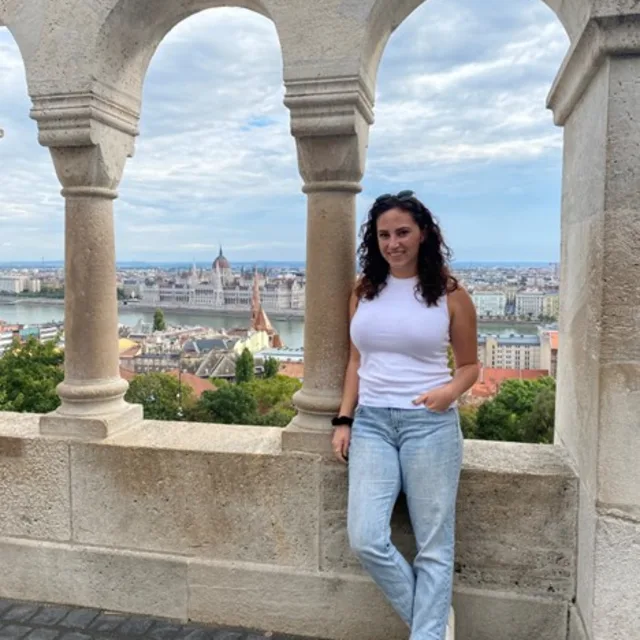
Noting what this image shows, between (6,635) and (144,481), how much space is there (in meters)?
0.69

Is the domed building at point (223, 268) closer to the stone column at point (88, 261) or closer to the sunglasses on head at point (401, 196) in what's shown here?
the stone column at point (88, 261)

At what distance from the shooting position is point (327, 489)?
228 cm

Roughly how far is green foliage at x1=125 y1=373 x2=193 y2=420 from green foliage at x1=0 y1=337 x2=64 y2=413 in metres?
1.58

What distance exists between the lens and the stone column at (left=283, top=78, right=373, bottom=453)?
2.11 m

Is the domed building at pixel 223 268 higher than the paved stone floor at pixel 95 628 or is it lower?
higher

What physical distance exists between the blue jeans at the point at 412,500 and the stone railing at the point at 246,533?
32 cm

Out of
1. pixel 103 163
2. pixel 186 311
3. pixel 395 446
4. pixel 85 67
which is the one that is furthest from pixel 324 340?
pixel 186 311

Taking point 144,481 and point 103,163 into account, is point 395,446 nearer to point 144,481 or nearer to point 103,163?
point 144,481

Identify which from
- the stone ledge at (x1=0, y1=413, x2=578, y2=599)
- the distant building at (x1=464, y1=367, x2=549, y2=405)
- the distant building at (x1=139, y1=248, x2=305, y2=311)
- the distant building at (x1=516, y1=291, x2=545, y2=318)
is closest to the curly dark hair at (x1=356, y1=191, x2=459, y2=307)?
the stone ledge at (x1=0, y1=413, x2=578, y2=599)

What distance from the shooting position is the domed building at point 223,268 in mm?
28625

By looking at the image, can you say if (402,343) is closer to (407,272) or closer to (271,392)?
(407,272)

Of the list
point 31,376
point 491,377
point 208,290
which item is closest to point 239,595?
point 31,376

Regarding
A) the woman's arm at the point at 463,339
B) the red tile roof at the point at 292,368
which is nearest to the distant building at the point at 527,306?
the woman's arm at the point at 463,339

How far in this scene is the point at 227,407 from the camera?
11.5 meters
